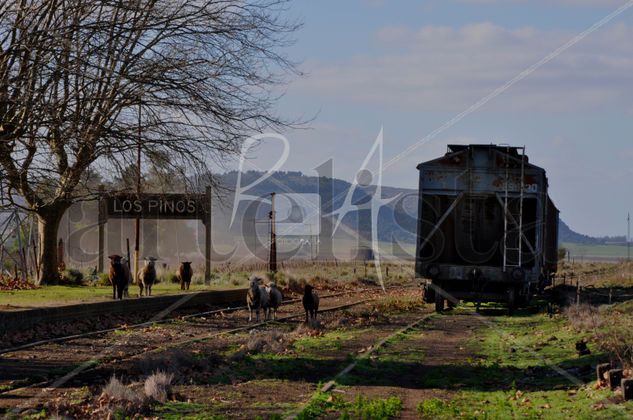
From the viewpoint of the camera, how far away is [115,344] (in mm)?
21484

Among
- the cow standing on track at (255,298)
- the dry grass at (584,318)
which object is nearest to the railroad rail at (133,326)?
the cow standing on track at (255,298)

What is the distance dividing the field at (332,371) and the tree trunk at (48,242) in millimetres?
10939

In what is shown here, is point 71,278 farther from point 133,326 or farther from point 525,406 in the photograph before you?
point 525,406

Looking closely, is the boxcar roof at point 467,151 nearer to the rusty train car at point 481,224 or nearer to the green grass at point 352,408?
the rusty train car at point 481,224

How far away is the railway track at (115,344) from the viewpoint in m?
16.8

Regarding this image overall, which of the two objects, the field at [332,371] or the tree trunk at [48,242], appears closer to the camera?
the field at [332,371]

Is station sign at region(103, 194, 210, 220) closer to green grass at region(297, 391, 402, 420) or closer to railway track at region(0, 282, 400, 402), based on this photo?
railway track at region(0, 282, 400, 402)

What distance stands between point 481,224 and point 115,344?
45.9ft

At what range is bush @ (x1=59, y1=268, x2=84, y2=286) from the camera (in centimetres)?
3981

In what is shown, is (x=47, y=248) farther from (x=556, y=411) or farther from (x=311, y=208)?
(x=311, y=208)

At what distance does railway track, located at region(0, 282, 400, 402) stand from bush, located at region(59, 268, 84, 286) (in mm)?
10818

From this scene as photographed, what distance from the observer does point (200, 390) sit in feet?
49.9

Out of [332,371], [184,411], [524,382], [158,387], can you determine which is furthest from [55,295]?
[184,411]

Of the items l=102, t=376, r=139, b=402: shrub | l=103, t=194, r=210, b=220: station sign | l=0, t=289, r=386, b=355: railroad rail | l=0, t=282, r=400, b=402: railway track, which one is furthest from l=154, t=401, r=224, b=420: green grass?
l=103, t=194, r=210, b=220: station sign
